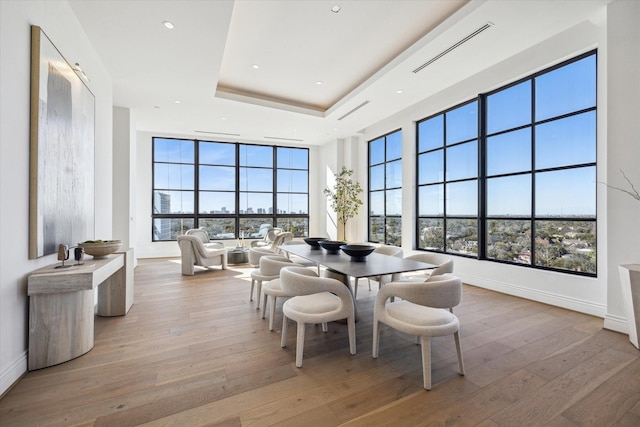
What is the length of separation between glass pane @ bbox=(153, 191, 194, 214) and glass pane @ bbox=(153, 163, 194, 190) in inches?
7.2

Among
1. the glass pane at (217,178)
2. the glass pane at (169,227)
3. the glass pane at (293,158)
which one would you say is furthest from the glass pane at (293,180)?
the glass pane at (169,227)

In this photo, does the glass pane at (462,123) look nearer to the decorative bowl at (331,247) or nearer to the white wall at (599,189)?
the white wall at (599,189)

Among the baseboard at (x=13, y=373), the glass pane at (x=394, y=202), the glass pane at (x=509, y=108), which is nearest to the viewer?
the baseboard at (x=13, y=373)

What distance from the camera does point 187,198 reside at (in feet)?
27.3

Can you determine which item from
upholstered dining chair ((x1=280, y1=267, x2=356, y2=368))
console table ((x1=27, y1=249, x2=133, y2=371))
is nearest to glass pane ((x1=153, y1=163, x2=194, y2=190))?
console table ((x1=27, y1=249, x2=133, y2=371))

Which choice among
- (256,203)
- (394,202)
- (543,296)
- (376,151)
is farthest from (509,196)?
(256,203)

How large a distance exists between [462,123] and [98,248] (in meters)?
5.99

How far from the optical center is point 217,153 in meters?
8.66

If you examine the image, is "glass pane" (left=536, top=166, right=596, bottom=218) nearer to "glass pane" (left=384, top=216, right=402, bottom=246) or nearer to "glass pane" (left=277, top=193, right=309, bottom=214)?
"glass pane" (left=384, top=216, right=402, bottom=246)

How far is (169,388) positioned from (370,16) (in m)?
4.43

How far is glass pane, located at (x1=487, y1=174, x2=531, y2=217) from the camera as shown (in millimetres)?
4262

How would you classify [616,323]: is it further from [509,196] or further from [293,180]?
[293,180]

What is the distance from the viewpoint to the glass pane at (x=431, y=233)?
5.69m

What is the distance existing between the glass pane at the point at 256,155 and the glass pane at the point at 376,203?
3608 mm
